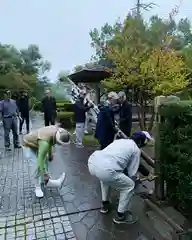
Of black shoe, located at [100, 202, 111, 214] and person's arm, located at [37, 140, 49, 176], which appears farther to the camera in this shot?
person's arm, located at [37, 140, 49, 176]

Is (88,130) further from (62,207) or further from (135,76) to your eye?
(62,207)

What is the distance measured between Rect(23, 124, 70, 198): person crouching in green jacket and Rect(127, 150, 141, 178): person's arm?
44.5 inches

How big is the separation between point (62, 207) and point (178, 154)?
6.36ft

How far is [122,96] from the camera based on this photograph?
5.79m

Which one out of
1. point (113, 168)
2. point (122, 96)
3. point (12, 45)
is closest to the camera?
point (113, 168)

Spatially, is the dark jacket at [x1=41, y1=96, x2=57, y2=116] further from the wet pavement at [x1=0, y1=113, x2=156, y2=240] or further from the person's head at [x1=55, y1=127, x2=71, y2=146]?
the person's head at [x1=55, y1=127, x2=71, y2=146]

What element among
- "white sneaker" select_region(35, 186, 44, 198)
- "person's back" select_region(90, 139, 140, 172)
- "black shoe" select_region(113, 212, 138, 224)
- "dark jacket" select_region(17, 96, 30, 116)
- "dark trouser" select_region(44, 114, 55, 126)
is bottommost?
"black shoe" select_region(113, 212, 138, 224)

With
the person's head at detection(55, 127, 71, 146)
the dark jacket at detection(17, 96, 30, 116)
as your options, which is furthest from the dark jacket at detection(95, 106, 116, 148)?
the dark jacket at detection(17, 96, 30, 116)

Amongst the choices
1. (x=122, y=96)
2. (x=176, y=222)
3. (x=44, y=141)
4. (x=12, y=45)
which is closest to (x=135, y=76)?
(x=122, y=96)

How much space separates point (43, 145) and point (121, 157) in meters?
1.32

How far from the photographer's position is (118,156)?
10.5ft

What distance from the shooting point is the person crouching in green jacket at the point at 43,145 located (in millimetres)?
3913

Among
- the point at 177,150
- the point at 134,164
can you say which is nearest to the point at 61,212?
the point at 134,164

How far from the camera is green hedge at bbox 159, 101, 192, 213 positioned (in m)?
3.08
